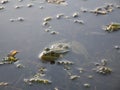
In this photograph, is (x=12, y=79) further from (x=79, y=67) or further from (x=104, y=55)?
(x=104, y=55)

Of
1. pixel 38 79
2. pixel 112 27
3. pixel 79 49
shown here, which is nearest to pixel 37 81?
pixel 38 79

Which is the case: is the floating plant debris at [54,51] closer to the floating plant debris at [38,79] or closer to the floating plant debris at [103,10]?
the floating plant debris at [38,79]

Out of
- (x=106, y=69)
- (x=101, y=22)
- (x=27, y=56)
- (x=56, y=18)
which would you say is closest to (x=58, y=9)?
(x=56, y=18)

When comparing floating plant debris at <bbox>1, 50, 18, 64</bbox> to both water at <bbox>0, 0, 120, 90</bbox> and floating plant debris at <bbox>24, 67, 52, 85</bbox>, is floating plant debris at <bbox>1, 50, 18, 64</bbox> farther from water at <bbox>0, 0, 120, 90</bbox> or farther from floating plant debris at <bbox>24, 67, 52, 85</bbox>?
floating plant debris at <bbox>24, 67, 52, 85</bbox>

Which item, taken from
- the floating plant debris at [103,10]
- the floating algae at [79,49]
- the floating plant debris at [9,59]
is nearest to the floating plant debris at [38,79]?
the floating plant debris at [9,59]

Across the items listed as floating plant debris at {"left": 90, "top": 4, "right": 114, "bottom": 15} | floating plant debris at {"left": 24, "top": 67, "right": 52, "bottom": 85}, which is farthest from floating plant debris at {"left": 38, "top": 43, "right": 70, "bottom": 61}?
floating plant debris at {"left": 90, "top": 4, "right": 114, "bottom": 15}
